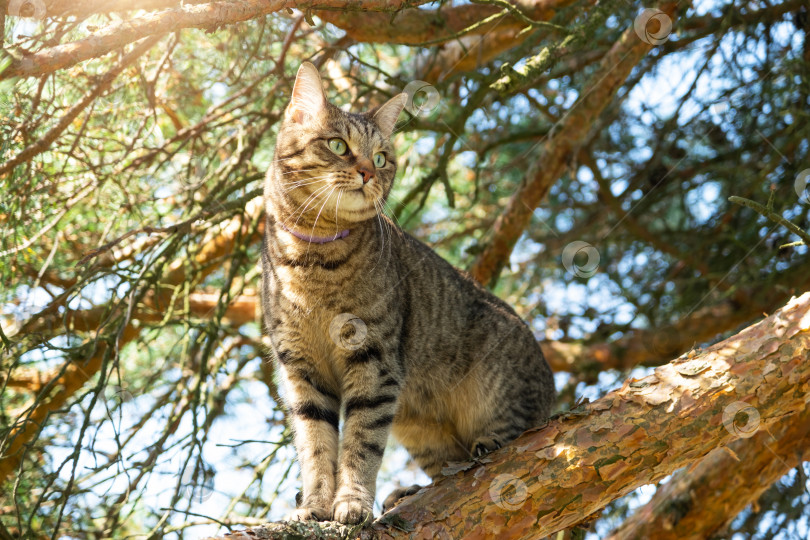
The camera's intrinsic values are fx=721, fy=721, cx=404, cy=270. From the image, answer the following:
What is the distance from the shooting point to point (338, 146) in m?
3.14

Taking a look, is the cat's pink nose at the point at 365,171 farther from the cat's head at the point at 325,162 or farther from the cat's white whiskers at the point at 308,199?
the cat's white whiskers at the point at 308,199

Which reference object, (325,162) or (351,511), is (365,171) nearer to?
(325,162)

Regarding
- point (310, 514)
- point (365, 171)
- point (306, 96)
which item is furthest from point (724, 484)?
point (306, 96)

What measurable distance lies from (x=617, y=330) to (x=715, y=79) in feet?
5.63

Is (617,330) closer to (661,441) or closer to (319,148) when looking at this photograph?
(661,441)

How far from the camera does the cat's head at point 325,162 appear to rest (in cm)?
305

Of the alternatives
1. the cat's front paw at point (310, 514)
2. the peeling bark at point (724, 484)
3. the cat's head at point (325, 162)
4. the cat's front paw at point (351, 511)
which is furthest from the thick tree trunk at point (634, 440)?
the cat's head at point (325, 162)

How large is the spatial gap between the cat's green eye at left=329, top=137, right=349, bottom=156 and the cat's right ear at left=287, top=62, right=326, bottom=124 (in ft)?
0.58

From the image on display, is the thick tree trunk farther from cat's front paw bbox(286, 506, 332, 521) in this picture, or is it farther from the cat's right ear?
the cat's right ear

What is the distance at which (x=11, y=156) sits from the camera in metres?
3.18

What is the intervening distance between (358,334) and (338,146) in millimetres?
822

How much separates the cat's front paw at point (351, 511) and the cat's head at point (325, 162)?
1110mm

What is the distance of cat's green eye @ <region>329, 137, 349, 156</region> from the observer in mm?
3123

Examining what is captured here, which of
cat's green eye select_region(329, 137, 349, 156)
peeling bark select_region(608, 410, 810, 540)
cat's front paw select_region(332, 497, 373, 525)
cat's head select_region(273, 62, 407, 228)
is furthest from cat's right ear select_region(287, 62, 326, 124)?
peeling bark select_region(608, 410, 810, 540)
